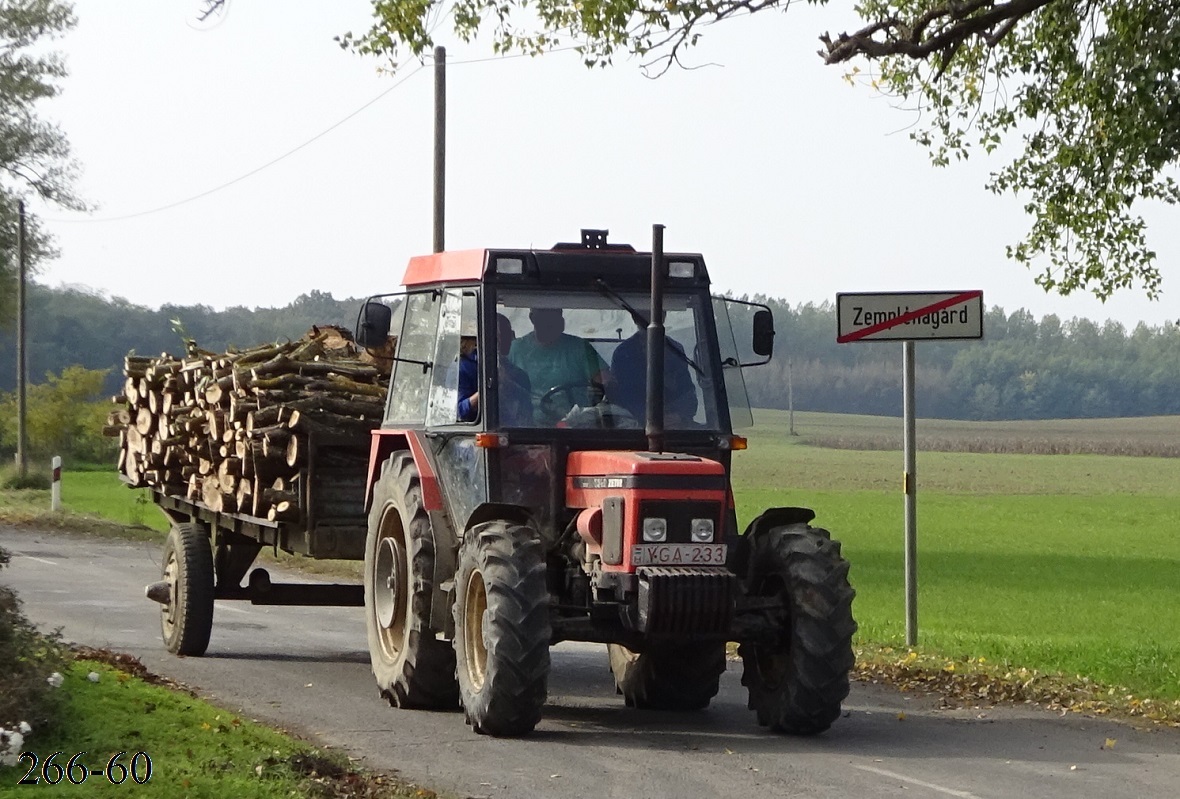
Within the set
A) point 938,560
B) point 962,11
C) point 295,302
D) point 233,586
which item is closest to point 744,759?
point 233,586

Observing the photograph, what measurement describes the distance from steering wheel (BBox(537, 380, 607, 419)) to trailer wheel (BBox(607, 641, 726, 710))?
1596mm

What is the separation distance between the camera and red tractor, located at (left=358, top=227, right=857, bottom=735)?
909cm

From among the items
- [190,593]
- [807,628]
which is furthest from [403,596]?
[190,593]

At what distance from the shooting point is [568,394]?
32.8ft

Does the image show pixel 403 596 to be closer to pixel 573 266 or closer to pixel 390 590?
pixel 390 590

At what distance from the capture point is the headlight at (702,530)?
30.1 ft

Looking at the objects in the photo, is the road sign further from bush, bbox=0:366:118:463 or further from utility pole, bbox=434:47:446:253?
bush, bbox=0:366:118:463

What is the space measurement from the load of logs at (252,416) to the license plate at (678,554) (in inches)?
140

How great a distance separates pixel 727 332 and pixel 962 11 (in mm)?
4344

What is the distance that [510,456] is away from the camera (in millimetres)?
9820

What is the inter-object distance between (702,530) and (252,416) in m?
4.26

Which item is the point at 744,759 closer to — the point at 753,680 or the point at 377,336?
the point at 753,680

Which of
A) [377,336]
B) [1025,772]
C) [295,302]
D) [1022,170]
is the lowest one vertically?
[1025,772]

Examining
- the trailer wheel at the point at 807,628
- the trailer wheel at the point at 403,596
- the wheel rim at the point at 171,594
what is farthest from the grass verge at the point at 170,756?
the wheel rim at the point at 171,594
